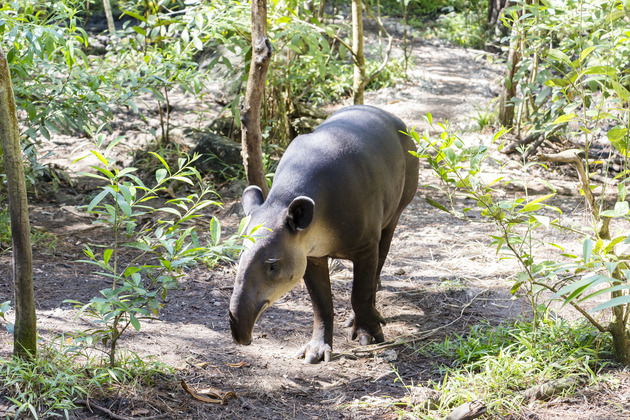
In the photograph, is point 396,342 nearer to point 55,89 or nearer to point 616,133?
point 616,133

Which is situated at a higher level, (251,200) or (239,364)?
(251,200)

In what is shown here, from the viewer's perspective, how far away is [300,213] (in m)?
3.56

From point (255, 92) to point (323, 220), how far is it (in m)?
1.66

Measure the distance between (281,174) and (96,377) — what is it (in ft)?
5.34

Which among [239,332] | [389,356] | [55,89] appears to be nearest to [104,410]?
[239,332]

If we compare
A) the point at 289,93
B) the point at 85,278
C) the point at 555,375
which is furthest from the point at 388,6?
the point at 555,375

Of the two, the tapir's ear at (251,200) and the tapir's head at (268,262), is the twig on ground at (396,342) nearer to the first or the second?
the tapir's head at (268,262)

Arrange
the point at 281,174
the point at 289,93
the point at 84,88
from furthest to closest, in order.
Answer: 1. the point at 289,93
2. the point at 84,88
3. the point at 281,174

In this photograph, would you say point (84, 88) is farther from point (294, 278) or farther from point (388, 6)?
point (388, 6)

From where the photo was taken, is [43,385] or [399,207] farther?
[399,207]

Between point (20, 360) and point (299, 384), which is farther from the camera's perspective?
point (299, 384)

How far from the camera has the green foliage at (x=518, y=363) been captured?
316 centimetres

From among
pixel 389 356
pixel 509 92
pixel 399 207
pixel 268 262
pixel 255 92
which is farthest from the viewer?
pixel 509 92

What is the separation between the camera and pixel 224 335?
429cm
